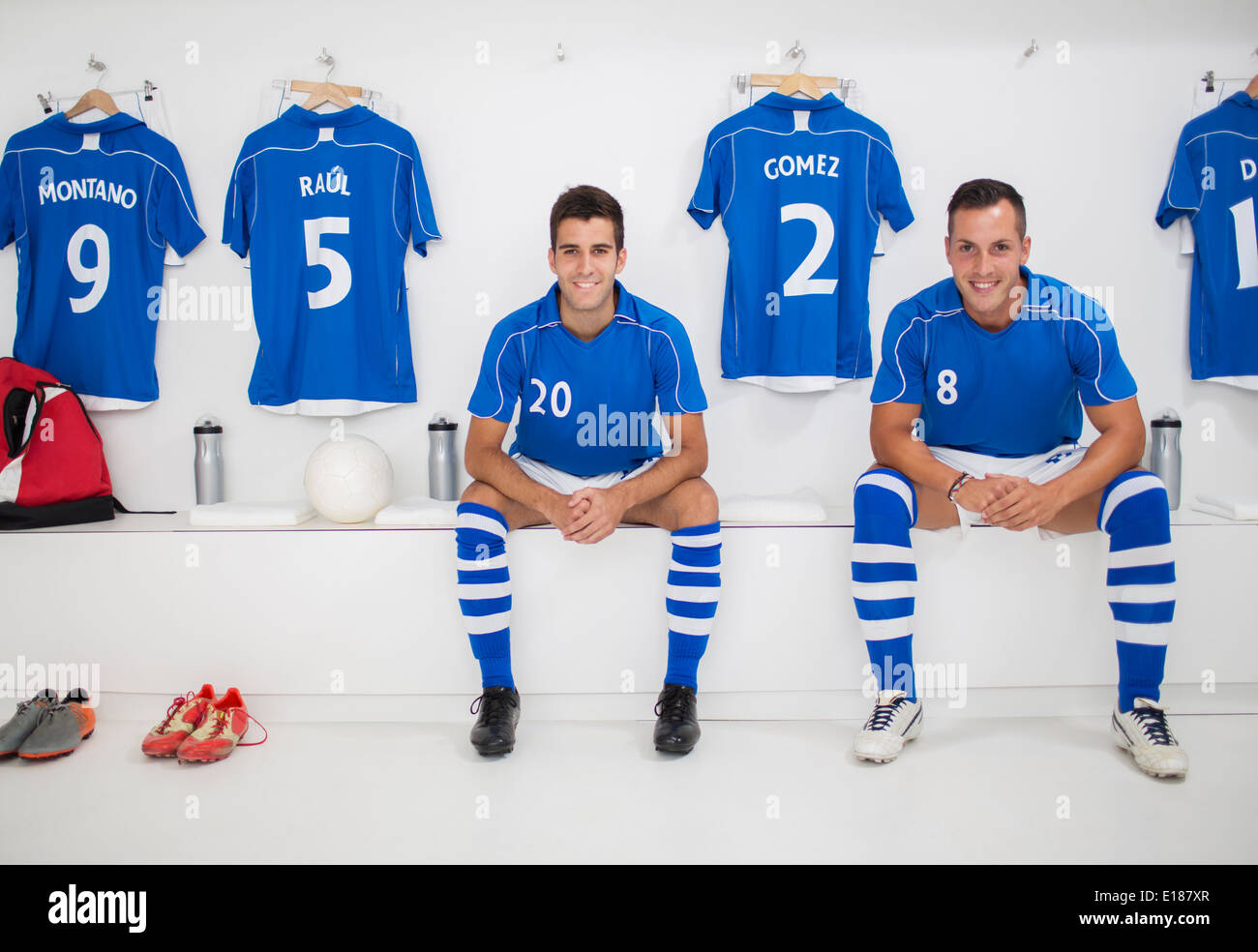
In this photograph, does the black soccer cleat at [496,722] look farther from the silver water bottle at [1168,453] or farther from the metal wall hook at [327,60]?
the metal wall hook at [327,60]

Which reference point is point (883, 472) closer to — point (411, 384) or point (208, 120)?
point (411, 384)

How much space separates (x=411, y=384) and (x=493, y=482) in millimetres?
825

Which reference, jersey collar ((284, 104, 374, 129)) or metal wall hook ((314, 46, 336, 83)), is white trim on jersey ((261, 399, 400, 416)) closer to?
jersey collar ((284, 104, 374, 129))

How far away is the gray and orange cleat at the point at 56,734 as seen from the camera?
1.90 metres

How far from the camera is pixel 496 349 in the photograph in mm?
2074

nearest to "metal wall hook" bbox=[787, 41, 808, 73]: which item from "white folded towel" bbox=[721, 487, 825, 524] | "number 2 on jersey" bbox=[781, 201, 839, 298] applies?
"number 2 on jersey" bbox=[781, 201, 839, 298]

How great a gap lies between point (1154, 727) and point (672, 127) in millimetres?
2136

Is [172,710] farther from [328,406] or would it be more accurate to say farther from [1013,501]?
[1013,501]

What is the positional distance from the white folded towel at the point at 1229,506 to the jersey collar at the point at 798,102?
5.13 feet

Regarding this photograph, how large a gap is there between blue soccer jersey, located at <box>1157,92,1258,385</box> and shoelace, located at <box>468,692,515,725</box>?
2.44 metres
